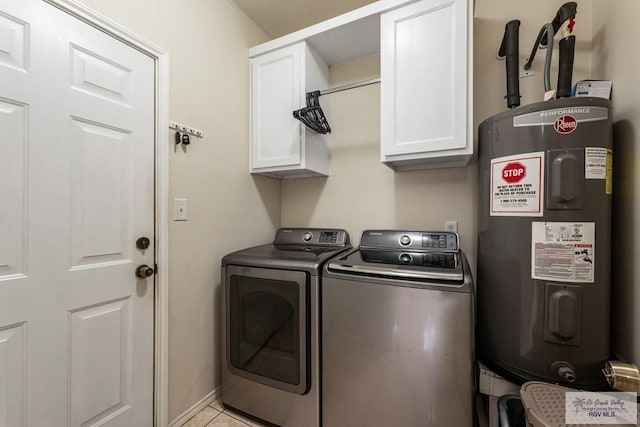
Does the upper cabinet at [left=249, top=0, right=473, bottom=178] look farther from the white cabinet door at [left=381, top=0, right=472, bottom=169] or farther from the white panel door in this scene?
the white panel door

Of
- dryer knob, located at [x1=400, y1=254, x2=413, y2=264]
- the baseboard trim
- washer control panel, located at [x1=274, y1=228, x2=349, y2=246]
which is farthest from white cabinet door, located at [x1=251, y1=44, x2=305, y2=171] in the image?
the baseboard trim

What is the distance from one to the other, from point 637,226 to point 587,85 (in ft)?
2.19

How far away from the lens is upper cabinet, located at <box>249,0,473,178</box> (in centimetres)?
139

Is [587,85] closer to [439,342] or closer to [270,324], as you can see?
[439,342]

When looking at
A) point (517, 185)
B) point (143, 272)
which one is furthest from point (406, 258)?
point (143, 272)

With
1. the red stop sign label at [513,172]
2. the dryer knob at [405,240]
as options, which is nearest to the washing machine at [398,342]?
the dryer knob at [405,240]

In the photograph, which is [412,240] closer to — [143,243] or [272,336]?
[272,336]

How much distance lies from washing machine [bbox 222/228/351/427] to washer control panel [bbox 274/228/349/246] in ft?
1.17

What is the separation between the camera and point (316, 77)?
6.35 ft

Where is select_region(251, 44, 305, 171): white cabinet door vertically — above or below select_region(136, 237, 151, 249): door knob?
above

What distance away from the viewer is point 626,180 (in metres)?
1.06

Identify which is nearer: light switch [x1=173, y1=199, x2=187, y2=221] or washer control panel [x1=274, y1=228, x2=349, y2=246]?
light switch [x1=173, y1=199, x2=187, y2=221]

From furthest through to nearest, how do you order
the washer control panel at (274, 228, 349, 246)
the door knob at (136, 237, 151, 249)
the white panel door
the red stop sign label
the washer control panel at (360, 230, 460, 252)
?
the washer control panel at (274, 228, 349, 246) → the washer control panel at (360, 230, 460, 252) → the door knob at (136, 237, 151, 249) → the red stop sign label → the white panel door

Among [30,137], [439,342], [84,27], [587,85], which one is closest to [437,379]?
[439,342]
